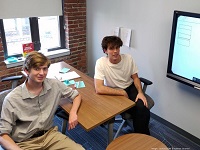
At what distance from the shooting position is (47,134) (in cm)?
168

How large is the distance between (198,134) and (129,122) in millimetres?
805

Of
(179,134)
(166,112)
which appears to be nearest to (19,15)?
(166,112)

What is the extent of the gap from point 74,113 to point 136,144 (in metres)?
0.56

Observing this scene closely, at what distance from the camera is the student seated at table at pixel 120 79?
6.56 feet

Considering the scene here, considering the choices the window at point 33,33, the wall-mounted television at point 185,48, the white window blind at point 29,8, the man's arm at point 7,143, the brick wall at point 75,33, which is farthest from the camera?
the brick wall at point 75,33

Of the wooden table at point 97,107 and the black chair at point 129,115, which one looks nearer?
the wooden table at point 97,107

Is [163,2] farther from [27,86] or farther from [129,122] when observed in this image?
[27,86]

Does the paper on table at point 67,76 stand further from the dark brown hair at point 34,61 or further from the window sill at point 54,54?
the window sill at point 54,54

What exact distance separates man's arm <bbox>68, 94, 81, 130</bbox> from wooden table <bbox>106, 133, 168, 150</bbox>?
33 cm

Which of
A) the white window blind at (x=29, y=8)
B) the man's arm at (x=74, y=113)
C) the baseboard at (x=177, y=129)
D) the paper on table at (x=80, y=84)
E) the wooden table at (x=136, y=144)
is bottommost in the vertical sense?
the baseboard at (x=177, y=129)

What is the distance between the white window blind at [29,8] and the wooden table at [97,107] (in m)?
1.51

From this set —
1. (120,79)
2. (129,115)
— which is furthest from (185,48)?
(129,115)

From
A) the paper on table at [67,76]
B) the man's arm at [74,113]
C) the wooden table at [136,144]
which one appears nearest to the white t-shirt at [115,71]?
the paper on table at [67,76]

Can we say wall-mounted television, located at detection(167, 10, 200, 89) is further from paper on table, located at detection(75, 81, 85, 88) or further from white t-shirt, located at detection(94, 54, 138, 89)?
paper on table, located at detection(75, 81, 85, 88)
